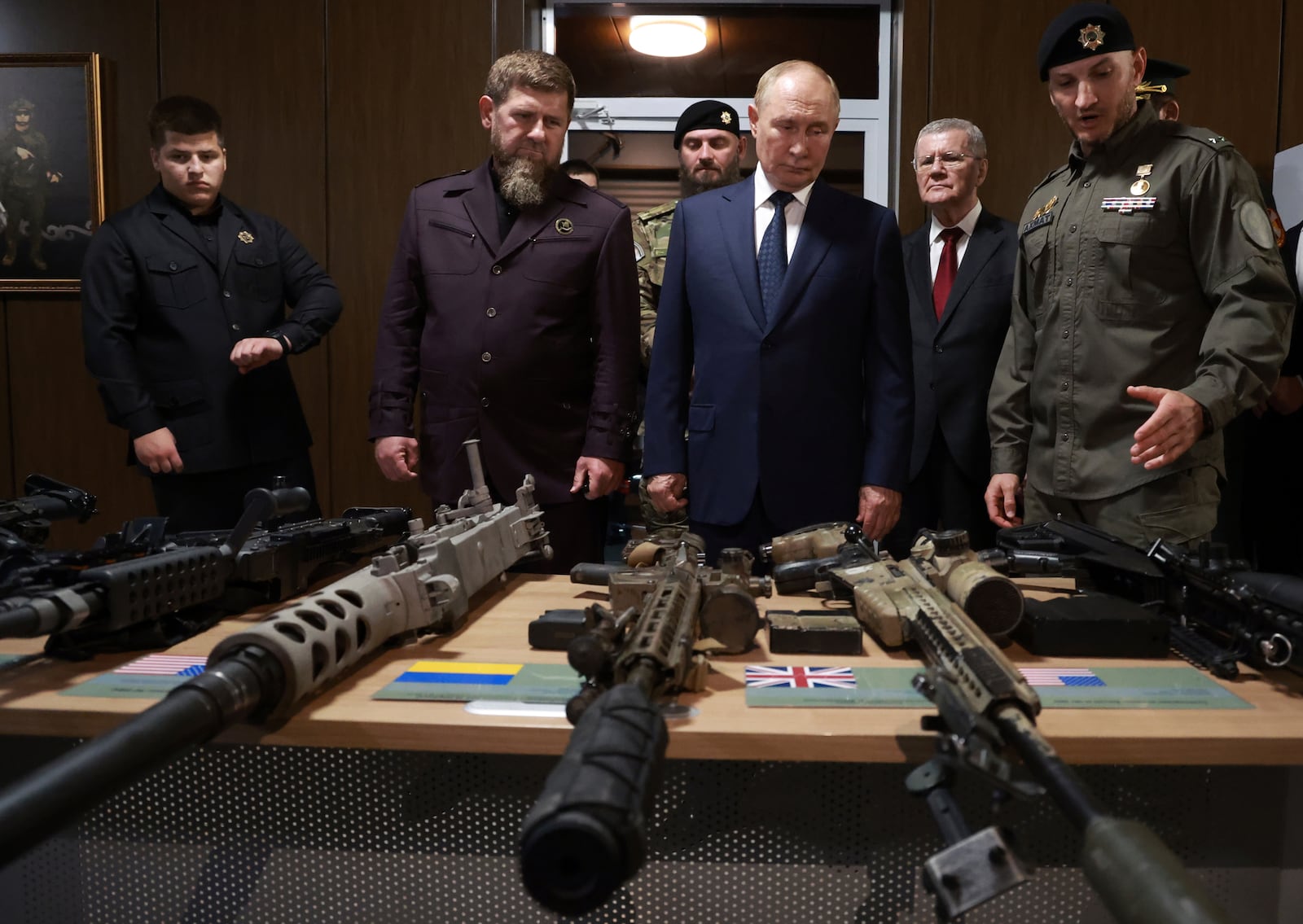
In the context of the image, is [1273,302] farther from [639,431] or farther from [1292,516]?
[639,431]

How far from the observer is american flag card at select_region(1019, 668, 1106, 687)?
4.33 feet

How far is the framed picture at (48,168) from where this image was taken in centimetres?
432

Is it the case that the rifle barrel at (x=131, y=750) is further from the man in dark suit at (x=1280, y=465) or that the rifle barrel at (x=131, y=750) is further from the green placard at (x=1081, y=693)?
the man in dark suit at (x=1280, y=465)

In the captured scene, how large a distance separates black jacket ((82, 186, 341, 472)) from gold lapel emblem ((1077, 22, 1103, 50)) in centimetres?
235

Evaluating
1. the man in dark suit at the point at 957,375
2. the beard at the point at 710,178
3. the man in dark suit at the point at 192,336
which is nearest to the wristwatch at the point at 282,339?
the man in dark suit at the point at 192,336

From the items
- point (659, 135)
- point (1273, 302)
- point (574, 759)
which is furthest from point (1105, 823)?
point (659, 135)

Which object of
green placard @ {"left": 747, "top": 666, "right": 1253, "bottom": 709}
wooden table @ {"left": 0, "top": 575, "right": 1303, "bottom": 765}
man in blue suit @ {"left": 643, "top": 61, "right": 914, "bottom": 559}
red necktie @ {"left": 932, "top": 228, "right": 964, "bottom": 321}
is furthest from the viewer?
red necktie @ {"left": 932, "top": 228, "right": 964, "bottom": 321}

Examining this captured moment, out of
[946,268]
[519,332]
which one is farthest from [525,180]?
[946,268]

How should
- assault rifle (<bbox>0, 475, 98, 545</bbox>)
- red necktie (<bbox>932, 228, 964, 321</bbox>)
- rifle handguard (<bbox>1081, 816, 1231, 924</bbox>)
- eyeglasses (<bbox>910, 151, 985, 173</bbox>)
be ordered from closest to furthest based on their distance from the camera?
rifle handguard (<bbox>1081, 816, 1231, 924</bbox>) → assault rifle (<bbox>0, 475, 98, 545</bbox>) → red necktie (<bbox>932, 228, 964, 321</bbox>) → eyeglasses (<bbox>910, 151, 985, 173</bbox>)

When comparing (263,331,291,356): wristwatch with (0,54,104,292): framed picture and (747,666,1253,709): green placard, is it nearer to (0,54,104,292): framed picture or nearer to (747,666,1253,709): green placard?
(0,54,104,292): framed picture

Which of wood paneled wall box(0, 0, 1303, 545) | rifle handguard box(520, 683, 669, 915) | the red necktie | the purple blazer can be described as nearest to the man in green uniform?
the red necktie

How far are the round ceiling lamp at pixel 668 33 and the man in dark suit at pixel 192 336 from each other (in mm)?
2229

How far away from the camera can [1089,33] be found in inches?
89.4

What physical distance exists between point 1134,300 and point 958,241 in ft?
3.03
